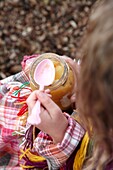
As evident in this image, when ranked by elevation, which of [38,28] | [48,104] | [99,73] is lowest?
[99,73]

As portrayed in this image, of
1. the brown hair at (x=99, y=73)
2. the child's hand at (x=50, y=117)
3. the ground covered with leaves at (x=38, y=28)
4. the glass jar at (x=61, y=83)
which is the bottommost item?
the brown hair at (x=99, y=73)

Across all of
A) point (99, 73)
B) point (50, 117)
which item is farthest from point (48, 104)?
point (99, 73)

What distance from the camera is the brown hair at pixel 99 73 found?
89 centimetres

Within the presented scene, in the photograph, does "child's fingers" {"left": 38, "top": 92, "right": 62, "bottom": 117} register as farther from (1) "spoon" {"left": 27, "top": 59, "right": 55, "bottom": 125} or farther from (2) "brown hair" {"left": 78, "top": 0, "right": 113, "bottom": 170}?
(2) "brown hair" {"left": 78, "top": 0, "right": 113, "bottom": 170}

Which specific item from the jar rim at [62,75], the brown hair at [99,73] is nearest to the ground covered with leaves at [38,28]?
the jar rim at [62,75]

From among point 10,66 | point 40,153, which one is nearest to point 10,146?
point 40,153

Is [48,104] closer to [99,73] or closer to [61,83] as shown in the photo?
[61,83]

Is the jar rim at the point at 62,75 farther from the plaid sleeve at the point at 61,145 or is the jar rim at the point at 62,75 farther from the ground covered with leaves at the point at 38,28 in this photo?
the ground covered with leaves at the point at 38,28

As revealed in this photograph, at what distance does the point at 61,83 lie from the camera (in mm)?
1229

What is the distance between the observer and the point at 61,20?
251 cm

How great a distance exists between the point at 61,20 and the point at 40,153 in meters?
1.33

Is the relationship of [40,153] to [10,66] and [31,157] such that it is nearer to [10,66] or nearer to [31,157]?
[31,157]

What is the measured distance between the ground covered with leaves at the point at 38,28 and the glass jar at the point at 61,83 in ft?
3.54

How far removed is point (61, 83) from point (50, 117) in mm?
91
